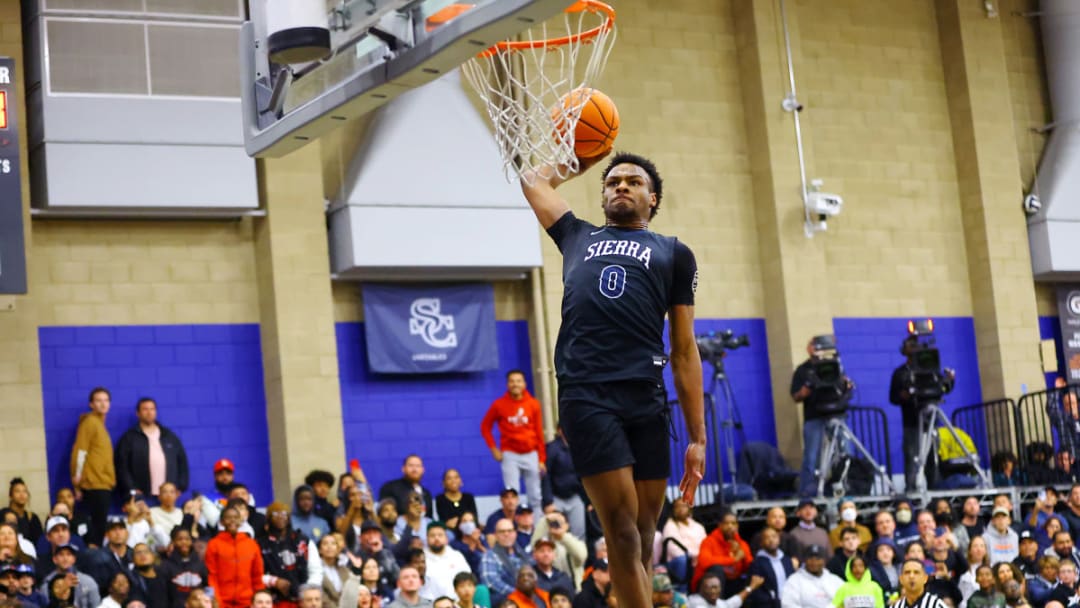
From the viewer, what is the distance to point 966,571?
16062 mm

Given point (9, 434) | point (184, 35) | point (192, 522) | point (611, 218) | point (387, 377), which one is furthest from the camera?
point (387, 377)

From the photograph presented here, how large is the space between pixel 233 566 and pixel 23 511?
2862mm

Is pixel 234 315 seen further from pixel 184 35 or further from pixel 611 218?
pixel 611 218

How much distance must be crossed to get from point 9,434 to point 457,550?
4.64m

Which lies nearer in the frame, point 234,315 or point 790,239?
point 234,315

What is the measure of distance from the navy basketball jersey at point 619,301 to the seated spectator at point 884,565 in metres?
9.54

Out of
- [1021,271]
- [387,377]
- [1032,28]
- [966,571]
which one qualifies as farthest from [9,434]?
[1032,28]

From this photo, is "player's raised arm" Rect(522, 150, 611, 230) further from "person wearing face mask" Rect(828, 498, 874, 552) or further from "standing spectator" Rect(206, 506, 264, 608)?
"person wearing face mask" Rect(828, 498, 874, 552)

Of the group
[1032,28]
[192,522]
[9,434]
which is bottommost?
[192,522]

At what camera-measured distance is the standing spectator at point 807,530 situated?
15.9 m

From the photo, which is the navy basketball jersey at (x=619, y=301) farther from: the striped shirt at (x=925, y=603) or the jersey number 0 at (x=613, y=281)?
the striped shirt at (x=925, y=603)

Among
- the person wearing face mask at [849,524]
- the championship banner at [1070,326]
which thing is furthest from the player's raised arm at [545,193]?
the championship banner at [1070,326]

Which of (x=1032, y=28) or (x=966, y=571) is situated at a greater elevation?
(x=1032, y=28)

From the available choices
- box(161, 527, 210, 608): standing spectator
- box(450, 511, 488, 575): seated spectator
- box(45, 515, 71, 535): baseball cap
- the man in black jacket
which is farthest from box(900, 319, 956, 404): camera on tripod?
box(45, 515, 71, 535): baseball cap
